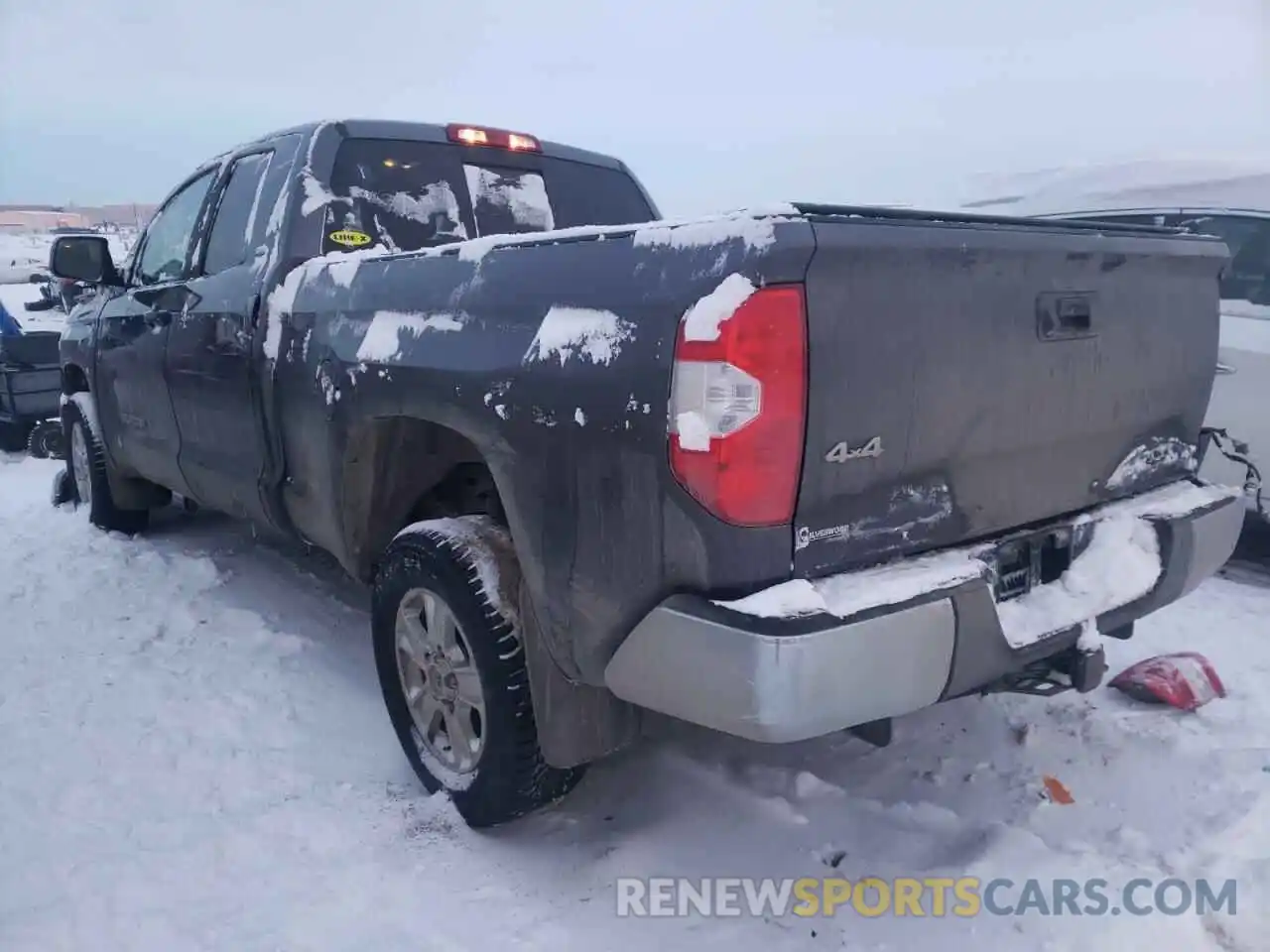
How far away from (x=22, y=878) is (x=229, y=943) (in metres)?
0.68

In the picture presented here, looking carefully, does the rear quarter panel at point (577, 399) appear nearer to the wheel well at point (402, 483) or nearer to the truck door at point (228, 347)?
the wheel well at point (402, 483)

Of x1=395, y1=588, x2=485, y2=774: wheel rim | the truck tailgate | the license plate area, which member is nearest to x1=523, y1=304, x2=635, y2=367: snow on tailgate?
the truck tailgate

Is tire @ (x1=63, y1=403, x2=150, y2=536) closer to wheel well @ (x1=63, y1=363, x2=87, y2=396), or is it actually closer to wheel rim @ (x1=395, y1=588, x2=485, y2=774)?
wheel well @ (x1=63, y1=363, x2=87, y2=396)

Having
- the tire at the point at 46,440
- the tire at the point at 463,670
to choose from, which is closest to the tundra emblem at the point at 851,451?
the tire at the point at 463,670

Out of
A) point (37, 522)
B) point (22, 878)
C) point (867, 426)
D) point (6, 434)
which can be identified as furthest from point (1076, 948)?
point (6, 434)

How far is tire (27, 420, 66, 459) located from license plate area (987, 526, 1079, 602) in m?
8.96

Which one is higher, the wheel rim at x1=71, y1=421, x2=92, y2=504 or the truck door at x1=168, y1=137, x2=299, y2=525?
the truck door at x1=168, y1=137, x2=299, y2=525

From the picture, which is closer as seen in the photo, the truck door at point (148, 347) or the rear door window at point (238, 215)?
the rear door window at point (238, 215)

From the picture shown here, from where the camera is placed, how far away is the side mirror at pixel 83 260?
4.80m

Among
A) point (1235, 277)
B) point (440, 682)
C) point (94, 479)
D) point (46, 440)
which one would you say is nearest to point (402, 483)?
point (440, 682)

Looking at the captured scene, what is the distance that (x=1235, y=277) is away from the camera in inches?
198

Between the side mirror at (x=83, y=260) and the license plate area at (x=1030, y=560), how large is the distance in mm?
4540

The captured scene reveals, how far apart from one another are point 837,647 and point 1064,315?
1088 mm

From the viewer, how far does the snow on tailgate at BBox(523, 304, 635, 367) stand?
6.63ft
